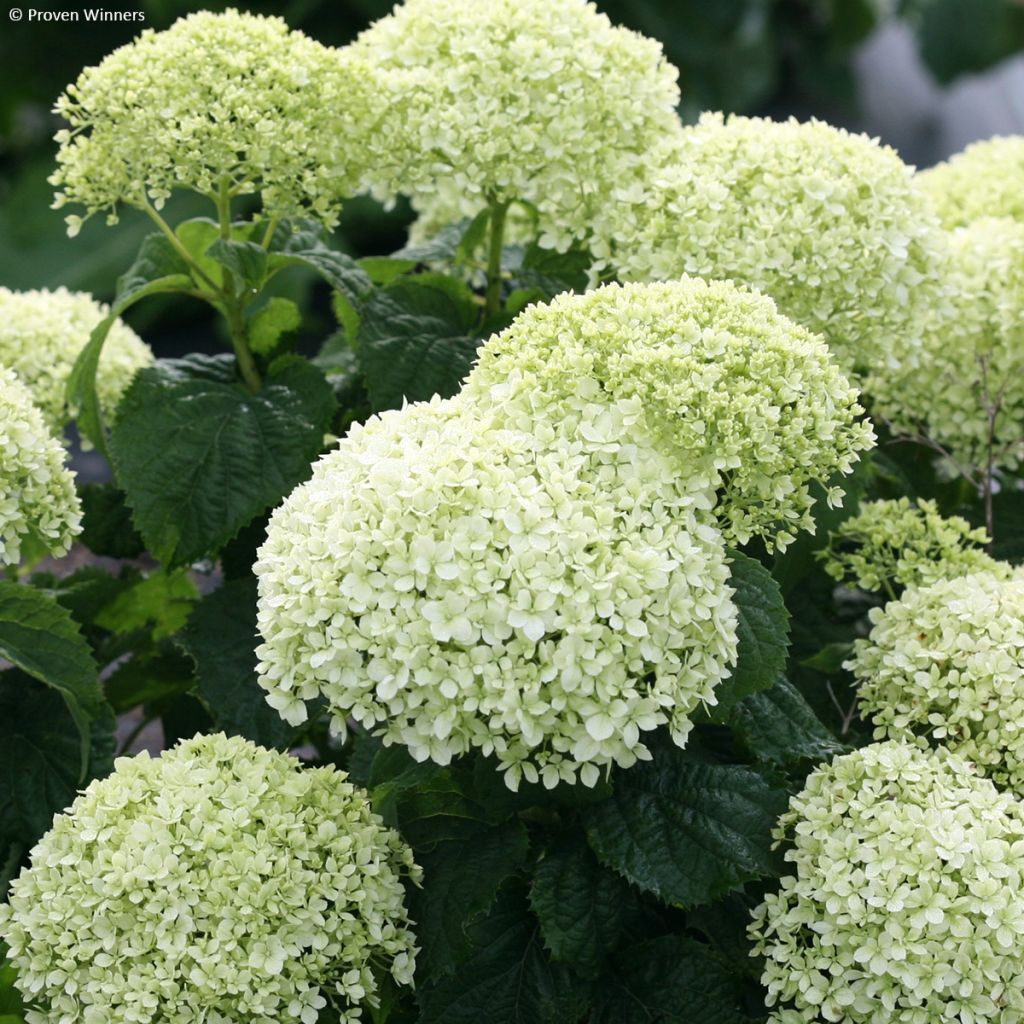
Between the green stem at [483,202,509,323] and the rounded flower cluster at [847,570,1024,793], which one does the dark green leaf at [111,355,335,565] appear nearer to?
the green stem at [483,202,509,323]

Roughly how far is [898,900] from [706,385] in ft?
1.61

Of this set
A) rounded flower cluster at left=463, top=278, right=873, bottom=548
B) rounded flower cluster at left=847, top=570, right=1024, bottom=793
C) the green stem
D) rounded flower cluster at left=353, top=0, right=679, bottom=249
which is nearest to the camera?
rounded flower cluster at left=463, top=278, right=873, bottom=548

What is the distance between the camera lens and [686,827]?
1419mm

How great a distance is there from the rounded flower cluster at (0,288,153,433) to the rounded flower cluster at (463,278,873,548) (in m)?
0.76

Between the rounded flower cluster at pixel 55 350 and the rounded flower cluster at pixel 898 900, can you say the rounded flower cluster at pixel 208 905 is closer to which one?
the rounded flower cluster at pixel 898 900

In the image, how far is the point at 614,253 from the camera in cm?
187

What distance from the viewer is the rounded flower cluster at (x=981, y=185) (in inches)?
86.0

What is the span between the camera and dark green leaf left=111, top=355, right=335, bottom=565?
170cm

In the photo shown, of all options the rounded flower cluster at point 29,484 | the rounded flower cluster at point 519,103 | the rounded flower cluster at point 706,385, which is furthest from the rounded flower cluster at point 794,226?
the rounded flower cluster at point 29,484

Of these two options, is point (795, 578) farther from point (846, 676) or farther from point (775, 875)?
point (775, 875)

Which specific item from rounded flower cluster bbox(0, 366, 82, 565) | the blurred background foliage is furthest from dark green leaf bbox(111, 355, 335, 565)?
the blurred background foliage

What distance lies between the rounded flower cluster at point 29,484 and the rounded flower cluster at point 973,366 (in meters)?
1.04

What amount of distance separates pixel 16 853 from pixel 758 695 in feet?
2.77

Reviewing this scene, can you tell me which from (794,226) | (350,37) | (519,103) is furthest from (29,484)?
(350,37)
